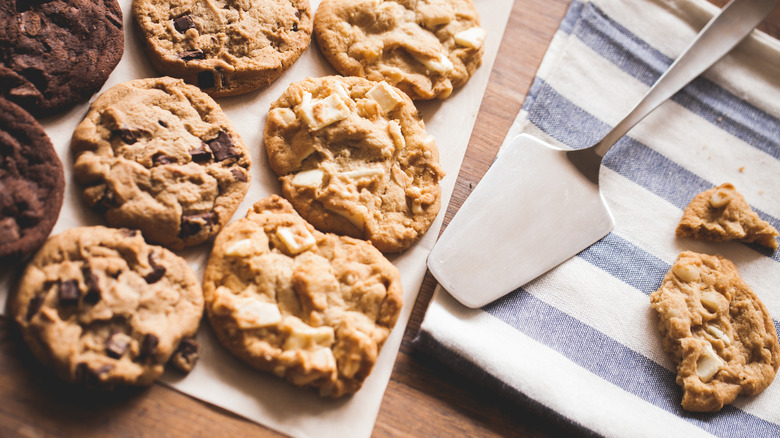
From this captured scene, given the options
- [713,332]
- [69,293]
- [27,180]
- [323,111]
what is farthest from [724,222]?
[27,180]

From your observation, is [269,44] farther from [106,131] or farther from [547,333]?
[547,333]

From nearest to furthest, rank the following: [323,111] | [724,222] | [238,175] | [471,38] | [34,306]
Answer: [34,306]
[238,175]
[323,111]
[724,222]
[471,38]

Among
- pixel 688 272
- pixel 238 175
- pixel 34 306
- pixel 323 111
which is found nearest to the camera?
pixel 34 306

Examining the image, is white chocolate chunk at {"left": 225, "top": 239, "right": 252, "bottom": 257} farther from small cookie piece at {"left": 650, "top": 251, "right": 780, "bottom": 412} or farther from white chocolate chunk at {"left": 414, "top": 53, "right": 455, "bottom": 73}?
small cookie piece at {"left": 650, "top": 251, "right": 780, "bottom": 412}

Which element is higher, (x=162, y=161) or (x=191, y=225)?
(x=162, y=161)

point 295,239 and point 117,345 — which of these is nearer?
point 117,345

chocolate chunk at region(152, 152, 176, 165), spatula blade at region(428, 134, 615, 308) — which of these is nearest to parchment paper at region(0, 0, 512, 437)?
spatula blade at region(428, 134, 615, 308)

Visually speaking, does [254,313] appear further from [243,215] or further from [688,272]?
[688,272]

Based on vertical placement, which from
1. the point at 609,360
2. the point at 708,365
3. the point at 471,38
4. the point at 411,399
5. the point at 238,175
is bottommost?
the point at 411,399
